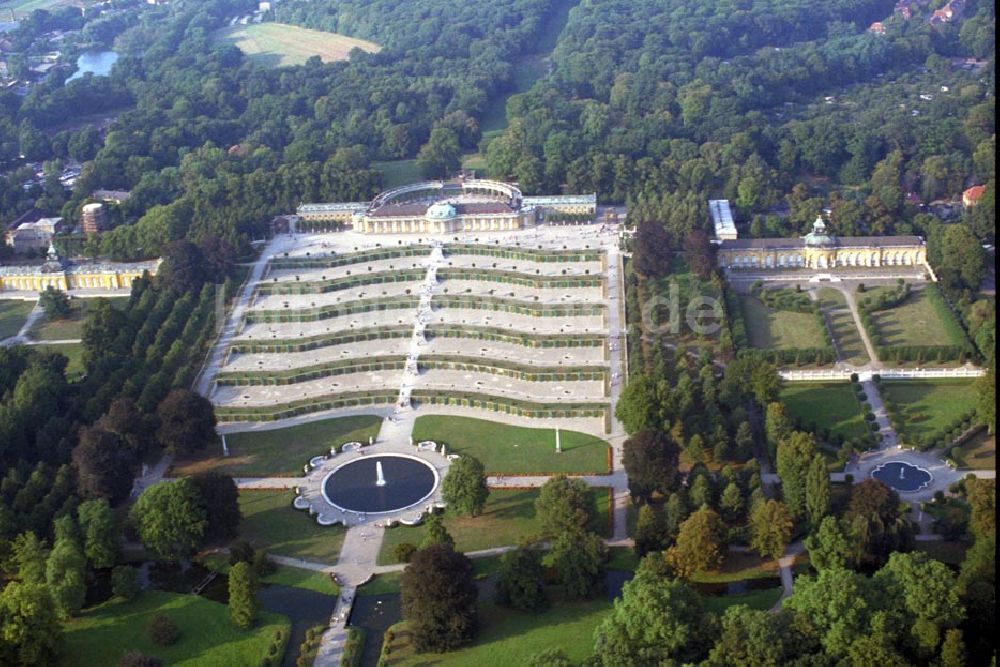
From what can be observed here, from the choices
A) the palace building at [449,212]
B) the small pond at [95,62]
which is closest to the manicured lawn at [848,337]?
the palace building at [449,212]

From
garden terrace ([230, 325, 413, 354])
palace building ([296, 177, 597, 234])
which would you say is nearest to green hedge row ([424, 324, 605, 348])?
garden terrace ([230, 325, 413, 354])

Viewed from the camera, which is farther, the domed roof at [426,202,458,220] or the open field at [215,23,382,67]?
the open field at [215,23,382,67]

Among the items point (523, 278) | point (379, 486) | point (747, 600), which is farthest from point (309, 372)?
point (747, 600)

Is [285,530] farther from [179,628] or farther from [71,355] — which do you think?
[71,355]

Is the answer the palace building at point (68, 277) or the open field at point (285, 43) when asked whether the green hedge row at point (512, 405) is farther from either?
the open field at point (285, 43)

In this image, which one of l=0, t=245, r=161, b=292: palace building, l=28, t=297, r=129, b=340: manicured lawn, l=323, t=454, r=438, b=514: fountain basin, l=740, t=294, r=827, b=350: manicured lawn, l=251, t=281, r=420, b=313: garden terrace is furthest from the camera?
l=0, t=245, r=161, b=292: palace building

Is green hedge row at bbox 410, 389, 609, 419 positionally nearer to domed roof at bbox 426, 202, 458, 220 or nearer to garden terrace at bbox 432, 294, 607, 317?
garden terrace at bbox 432, 294, 607, 317
